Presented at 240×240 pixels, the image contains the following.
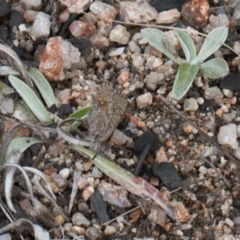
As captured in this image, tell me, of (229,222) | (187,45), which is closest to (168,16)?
(187,45)

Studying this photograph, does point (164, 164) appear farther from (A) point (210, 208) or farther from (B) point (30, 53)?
(B) point (30, 53)

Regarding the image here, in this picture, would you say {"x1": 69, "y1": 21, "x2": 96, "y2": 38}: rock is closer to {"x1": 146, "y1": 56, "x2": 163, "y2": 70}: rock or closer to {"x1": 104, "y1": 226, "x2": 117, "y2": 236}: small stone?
{"x1": 146, "y1": 56, "x2": 163, "y2": 70}: rock

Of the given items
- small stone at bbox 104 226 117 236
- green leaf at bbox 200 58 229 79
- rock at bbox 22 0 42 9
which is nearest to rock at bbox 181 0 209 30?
green leaf at bbox 200 58 229 79

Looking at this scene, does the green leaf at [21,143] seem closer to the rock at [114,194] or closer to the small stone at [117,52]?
the rock at [114,194]

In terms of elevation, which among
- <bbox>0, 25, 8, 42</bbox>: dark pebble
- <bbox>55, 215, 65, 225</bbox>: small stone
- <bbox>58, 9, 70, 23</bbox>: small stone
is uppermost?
<bbox>0, 25, 8, 42</bbox>: dark pebble

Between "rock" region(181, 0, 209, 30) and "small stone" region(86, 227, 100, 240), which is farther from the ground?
"rock" region(181, 0, 209, 30)

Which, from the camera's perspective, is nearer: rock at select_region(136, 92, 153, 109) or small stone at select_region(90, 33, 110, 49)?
rock at select_region(136, 92, 153, 109)

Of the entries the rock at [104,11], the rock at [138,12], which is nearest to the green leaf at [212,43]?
the rock at [138,12]
